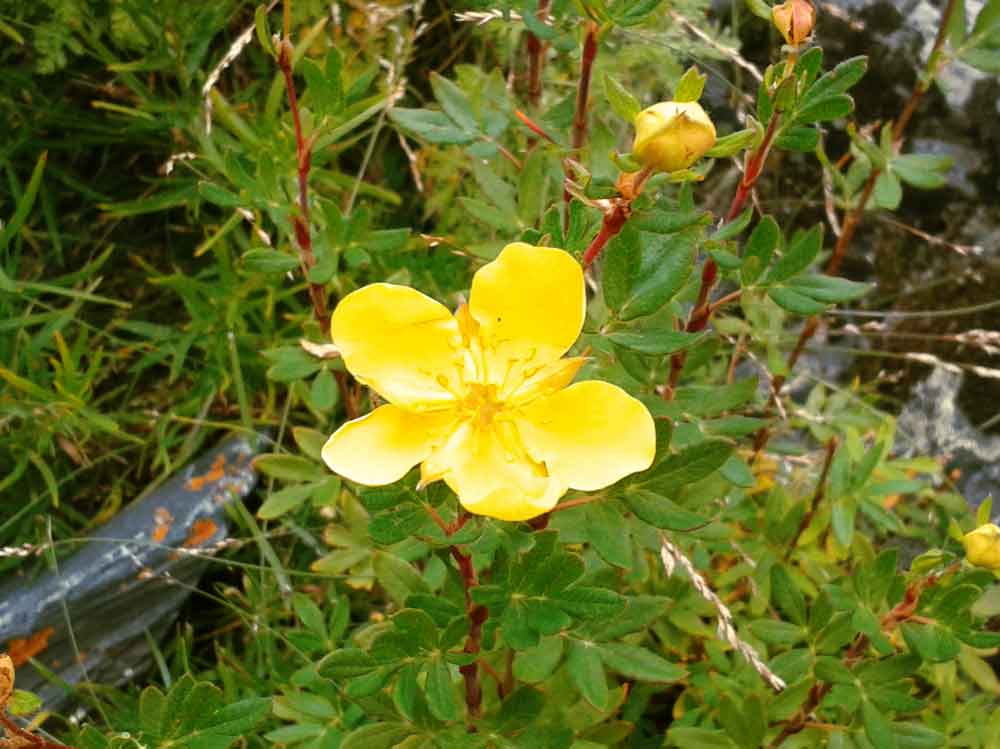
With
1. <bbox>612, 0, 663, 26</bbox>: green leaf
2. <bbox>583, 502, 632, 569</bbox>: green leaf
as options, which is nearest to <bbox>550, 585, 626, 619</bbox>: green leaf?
<bbox>583, 502, 632, 569</bbox>: green leaf

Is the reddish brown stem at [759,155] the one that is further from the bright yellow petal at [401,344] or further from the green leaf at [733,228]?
the bright yellow petal at [401,344]

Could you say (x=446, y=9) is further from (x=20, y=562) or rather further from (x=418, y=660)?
(x=418, y=660)

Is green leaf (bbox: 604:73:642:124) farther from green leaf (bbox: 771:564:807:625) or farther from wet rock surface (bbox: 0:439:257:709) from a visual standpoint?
wet rock surface (bbox: 0:439:257:709)

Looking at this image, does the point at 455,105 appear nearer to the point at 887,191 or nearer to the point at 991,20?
the point at 887,191

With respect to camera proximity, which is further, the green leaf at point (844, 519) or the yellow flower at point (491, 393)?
the green leaf at point (844, 519)

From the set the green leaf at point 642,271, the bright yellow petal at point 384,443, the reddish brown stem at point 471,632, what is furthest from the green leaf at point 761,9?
the reddish brown stem at point 471,632

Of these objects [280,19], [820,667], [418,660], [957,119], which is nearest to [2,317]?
[280,19]
